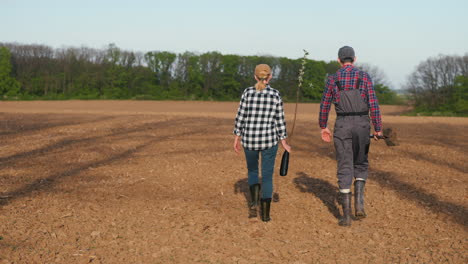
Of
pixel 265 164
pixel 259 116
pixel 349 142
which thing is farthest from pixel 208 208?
pixel 349 142

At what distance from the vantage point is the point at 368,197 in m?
6.41

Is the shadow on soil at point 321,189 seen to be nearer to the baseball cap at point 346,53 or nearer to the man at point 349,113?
the man at point 349,113

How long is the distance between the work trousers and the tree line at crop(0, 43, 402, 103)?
114 ft

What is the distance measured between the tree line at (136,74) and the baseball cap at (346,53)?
3456 cm

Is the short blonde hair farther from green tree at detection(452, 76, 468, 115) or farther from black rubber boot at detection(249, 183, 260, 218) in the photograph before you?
green tree at detection(452, 76, 468, 115)

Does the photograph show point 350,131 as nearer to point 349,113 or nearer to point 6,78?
point 349,113

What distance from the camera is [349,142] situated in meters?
4.95

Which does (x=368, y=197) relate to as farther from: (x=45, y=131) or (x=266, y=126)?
(x=45, y=131)

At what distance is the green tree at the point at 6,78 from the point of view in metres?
38.5

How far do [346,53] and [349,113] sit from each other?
0.68 meters

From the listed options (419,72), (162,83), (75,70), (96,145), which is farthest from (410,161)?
(75,70)

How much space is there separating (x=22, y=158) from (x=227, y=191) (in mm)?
4811

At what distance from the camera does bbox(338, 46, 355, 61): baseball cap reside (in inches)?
195

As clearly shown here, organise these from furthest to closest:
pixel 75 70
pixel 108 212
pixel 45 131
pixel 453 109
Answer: pixel 75 70
pixel 453 109
pixel 45 131
pixel 108 212
